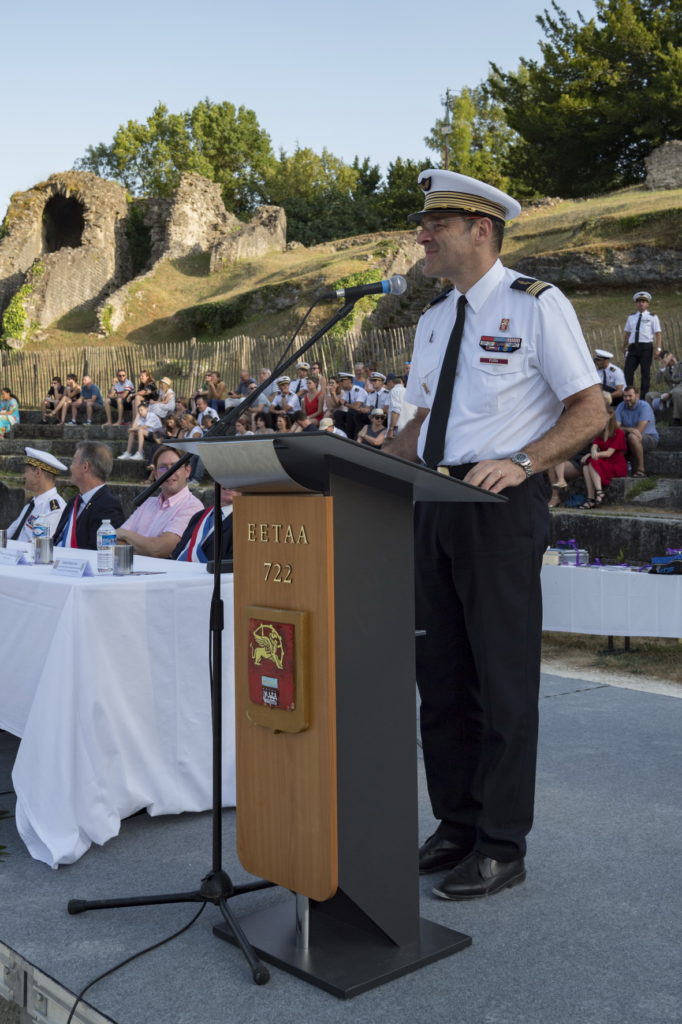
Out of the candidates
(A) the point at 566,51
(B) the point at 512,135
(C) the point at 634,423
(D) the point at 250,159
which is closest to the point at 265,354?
(C) the point at 634,423

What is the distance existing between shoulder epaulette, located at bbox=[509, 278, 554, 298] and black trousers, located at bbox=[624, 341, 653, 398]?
12.3 m

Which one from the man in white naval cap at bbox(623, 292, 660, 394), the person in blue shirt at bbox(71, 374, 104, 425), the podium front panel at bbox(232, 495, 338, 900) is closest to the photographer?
the podium front panel at bbox(232, 495, 338, 900)

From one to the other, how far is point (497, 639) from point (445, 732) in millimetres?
358

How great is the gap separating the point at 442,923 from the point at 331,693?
2.84ft

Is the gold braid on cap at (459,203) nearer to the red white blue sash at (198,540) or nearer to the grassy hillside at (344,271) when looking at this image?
the red white blue sash at (198,540)

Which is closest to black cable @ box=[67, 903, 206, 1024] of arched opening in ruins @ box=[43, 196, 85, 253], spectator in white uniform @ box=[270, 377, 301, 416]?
spectator in white uniform @ box=[270, 377, 301, 416]

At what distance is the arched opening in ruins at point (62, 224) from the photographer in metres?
42.5

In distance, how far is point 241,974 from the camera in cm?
242

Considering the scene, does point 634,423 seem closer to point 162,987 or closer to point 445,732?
point 445,732

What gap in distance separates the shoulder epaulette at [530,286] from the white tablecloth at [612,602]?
4437 millimetres

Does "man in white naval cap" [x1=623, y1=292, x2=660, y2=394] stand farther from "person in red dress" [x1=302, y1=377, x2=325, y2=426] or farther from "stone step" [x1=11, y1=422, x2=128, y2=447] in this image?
"stone step" [x1=11, y1=422, x2=128, y2=447]

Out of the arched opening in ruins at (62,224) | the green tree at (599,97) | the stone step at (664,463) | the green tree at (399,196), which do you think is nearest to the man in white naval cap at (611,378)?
the stone step at (664,463)

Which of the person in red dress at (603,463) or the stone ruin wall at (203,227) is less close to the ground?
the stone ruin wall at (203,227)

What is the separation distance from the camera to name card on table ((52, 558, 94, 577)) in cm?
387
